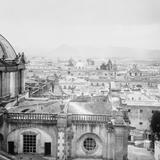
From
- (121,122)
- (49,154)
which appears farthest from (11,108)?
(121,122)

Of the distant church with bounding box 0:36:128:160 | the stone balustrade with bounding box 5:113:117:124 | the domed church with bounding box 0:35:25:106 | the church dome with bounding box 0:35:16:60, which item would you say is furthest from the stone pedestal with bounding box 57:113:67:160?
the church dome with bounding box 0:35:16:60

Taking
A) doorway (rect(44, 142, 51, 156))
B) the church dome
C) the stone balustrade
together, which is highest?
the church dome

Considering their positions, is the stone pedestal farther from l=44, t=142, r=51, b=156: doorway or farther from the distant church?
l=44, t=142, r=51, b=156: doorway

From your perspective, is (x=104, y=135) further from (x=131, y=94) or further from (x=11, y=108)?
(x=131, y=94)

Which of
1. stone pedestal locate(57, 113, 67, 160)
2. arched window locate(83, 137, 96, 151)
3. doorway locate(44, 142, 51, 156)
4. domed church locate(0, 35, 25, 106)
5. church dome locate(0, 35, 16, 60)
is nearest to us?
stone pedestal locate(57, 113, 67, 160)

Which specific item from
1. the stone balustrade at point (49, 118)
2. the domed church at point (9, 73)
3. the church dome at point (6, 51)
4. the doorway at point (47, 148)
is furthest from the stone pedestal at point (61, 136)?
the church dome at point (6, 51)

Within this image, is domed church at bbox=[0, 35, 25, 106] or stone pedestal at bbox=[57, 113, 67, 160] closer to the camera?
stone pedestal at bbox=[57, 113, 67, 160]

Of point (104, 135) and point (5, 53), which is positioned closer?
point (104, 135)
